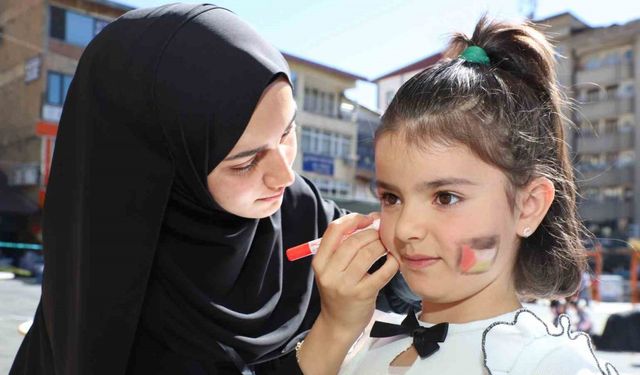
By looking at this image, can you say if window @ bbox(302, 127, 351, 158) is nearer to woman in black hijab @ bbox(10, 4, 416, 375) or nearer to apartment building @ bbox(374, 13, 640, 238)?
apartment building @ bbox(374, 13, 640, 238)

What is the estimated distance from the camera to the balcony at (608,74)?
2000 centimetres

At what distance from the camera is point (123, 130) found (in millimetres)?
1061

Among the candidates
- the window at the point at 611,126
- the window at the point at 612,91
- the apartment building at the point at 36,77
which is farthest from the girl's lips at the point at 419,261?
the window at the point at 612,91

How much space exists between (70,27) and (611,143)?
16365mm

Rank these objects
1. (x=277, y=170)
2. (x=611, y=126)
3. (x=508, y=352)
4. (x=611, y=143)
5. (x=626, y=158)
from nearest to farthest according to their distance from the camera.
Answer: (x=508, y=352) → (x=277, y=170) → (x=626, y=158) → (x=611, y=143) → (x=611, y=126)

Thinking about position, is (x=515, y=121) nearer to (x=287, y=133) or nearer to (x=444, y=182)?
(x=444, y=182)

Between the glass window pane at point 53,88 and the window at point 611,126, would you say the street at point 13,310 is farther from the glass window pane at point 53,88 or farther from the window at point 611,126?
the window at point 611,126

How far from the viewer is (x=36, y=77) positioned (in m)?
11.9

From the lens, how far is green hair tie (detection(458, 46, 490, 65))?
1.01 metres

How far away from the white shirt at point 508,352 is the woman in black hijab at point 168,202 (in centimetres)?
21

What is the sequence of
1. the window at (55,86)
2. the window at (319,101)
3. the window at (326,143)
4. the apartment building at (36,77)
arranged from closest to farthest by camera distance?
the apartment building at (36,77) < the window at (55,86) < the window at (319,101) < the window at (326,143)

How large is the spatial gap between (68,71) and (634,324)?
32.9 feet

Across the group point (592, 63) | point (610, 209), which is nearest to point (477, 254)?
point (610, 209)

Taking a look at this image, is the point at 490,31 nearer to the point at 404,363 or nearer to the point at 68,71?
the point at 404,363
